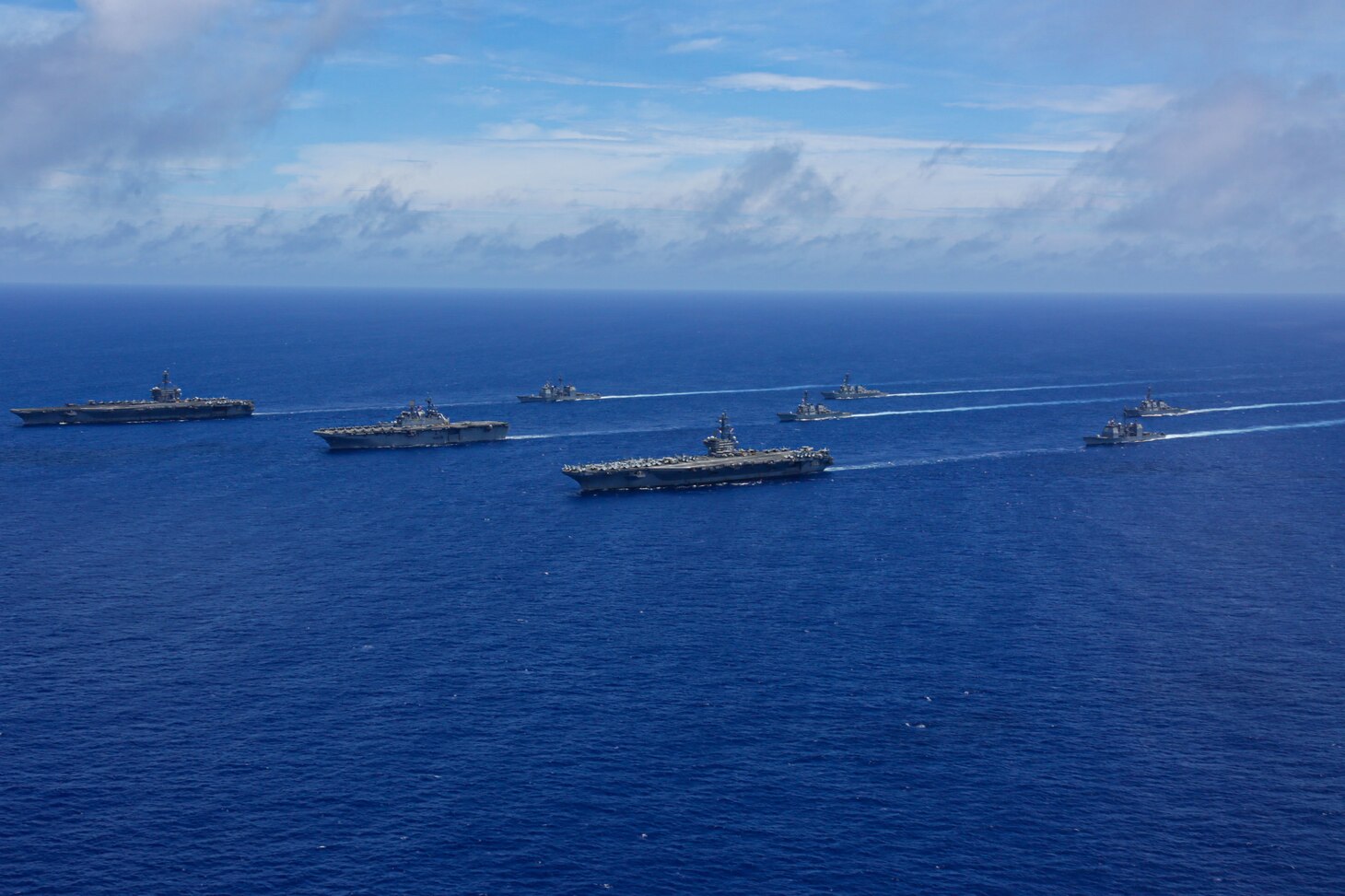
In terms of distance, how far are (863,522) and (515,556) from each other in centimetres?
4693

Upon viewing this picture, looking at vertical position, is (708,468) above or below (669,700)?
above

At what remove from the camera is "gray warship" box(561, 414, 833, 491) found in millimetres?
174500

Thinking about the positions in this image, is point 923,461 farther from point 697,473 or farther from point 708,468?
point 697,473

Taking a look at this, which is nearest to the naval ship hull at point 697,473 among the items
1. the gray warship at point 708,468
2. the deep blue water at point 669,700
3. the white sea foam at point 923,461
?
the gray warship at point 708,468

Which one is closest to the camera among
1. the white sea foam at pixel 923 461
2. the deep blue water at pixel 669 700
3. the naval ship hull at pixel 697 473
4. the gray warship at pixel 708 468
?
the deep blue water at pixel 669 700

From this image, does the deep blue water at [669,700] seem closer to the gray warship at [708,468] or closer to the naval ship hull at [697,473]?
the naval ship hull at [697,473]

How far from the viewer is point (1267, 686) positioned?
9519 cm

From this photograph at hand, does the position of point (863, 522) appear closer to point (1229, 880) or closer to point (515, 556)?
point (515, 556)

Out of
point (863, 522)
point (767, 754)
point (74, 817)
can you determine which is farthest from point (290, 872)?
point (863, 522)

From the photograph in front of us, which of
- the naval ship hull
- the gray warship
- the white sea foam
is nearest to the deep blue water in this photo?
the naval ship hull

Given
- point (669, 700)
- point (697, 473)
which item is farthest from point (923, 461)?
point (669, 700)

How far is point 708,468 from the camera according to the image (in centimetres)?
18175

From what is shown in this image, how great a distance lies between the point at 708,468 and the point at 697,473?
1804mm

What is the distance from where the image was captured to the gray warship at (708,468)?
17450cm
